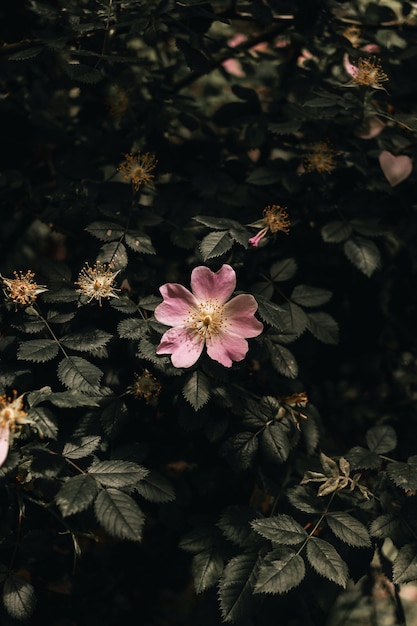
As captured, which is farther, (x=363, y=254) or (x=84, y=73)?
(x=363, y=254)

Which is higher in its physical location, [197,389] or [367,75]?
[367,75]

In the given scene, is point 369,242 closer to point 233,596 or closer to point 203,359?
point 203,359

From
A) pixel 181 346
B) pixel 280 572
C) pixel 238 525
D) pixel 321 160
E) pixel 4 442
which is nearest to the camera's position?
pixel 4 442

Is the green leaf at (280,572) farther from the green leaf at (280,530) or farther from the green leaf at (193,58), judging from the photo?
the green leaf at (193,58)

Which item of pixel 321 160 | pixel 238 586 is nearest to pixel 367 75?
pixel 321 160

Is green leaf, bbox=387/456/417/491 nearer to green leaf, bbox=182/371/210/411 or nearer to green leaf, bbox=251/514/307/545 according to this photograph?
green leaf, bbox=251/514/307/545

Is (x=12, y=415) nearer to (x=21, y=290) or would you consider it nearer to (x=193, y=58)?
(x=21, y=290)

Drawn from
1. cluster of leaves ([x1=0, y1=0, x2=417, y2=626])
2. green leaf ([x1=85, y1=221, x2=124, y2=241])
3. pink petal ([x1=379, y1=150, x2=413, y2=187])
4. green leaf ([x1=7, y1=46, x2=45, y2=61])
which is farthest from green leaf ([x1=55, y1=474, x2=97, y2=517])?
pink petal ([x1=379, y1=150, x2=413, y2=187])
